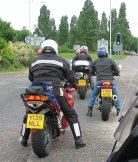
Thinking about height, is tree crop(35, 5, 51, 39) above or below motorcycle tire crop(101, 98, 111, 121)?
above

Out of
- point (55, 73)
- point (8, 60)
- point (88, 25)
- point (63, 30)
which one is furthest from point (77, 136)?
point (63, 30)

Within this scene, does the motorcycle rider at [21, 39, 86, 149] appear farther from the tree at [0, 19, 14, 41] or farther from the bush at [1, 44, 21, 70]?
the tree at [0, 19, 14, 41]

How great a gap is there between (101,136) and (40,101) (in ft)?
5.84

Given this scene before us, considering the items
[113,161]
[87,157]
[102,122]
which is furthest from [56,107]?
[113,161]

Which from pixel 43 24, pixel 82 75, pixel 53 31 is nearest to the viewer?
pixel 82 75

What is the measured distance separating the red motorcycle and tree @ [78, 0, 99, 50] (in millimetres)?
85786

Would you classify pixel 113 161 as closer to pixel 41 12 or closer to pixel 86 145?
pixel 86 145

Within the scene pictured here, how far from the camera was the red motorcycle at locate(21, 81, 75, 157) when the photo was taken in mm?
4945

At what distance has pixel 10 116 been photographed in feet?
27.3

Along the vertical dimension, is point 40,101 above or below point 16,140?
above

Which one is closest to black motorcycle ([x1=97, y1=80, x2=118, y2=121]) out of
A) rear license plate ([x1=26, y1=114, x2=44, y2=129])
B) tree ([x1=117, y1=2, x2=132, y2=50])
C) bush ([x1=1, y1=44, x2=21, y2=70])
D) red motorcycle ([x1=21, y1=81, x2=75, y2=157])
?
red motorcycle ([x1=21, y1=81, x2=75, y2=157])

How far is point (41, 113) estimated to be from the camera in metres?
5.09

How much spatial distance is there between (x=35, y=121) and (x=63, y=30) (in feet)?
352

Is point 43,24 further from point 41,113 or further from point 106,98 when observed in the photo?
point 41,113
